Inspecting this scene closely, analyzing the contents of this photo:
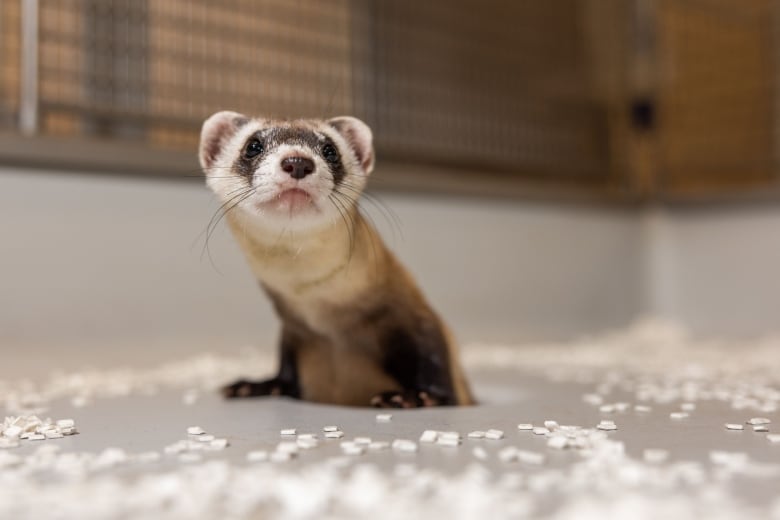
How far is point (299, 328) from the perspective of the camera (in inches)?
56.0

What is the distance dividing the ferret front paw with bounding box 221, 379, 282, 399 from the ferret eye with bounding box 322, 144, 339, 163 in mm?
492

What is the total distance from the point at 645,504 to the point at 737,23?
2.95m

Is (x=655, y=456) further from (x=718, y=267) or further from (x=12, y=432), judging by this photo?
(x=718, y=267)

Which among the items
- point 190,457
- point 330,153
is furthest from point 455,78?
point 190,457

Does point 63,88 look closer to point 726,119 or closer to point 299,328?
point 299,328

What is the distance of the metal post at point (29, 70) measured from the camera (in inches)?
76.3

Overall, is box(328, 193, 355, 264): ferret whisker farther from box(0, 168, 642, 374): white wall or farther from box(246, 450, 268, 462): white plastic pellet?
box(0, 168, 642, 374): white wall

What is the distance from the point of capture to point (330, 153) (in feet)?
4.13

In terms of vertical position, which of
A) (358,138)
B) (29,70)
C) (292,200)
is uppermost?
(29,70)

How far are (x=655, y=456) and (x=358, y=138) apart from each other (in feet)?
2.34

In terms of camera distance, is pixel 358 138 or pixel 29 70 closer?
pixel 358 138

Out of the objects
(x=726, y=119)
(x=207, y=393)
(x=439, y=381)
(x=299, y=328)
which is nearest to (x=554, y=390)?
(x=439, y=381)

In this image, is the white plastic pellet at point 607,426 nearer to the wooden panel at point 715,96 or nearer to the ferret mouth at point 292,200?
the ferret mouth at point 292,200

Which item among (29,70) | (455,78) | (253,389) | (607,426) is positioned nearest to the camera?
(607,426)
